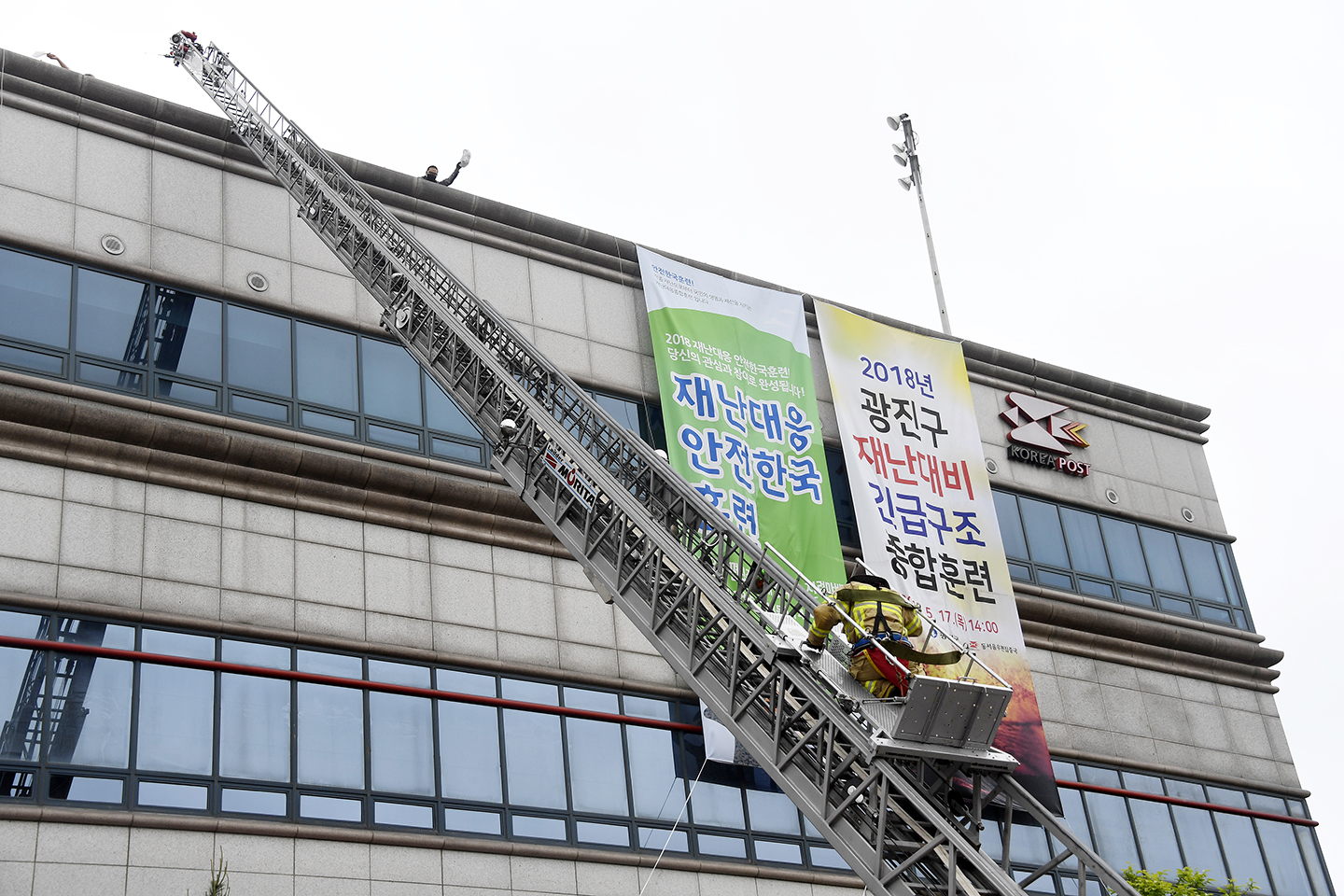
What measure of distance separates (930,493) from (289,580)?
45.1 feet

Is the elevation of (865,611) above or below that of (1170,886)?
above

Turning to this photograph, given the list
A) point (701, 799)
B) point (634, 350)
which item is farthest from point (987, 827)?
point (634, 350)

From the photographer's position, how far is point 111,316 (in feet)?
71.5

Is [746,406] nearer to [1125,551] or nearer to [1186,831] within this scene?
[1125,551]

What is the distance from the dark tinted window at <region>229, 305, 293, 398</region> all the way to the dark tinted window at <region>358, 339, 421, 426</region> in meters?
1.45

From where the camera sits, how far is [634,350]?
2727cm

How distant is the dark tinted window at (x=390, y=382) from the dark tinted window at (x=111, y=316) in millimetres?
3804

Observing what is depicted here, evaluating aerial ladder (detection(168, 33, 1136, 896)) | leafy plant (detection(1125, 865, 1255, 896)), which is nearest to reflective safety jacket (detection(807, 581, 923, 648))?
aerial ladder (detection(168, 33, 1136, 896))

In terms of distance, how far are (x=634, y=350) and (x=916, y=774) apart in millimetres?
15958

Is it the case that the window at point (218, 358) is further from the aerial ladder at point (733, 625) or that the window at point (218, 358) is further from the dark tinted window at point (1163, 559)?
the dark tinted window at point (1163, 559)

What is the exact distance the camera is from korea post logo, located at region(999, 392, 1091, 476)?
106ft

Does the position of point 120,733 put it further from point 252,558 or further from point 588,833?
point 588,833

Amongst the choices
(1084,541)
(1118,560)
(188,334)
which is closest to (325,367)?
(188,334)

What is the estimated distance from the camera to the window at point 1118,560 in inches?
1222
